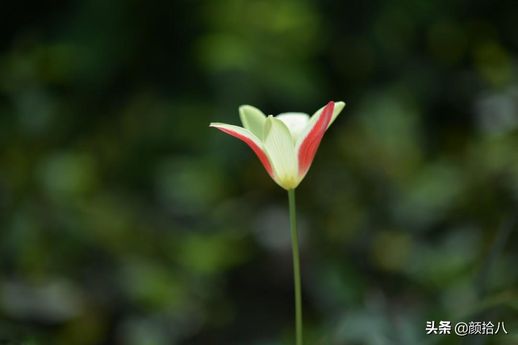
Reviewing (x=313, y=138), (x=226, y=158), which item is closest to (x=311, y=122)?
(x=313, y=138)

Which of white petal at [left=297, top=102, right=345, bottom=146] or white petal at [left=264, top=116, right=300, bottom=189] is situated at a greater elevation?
white petal at [left=297, top=102, right=345, bottom=146]

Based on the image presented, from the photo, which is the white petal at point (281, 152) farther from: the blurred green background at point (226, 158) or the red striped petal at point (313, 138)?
the blurred green background at point (226, 158)

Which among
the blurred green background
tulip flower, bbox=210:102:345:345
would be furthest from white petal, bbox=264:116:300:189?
the blurred green background

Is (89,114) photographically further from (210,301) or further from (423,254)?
(423,254)

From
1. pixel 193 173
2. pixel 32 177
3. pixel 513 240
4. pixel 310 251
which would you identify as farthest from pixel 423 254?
pixel 32 177

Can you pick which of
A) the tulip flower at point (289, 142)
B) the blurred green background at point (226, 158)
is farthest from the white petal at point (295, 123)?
the blurred green background at point (226, 158)

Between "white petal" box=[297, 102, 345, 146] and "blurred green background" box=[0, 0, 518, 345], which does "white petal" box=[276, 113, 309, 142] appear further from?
"blurred green background" box=[0, 0, 518, 345]

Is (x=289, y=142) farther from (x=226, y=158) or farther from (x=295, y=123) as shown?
(x=226, y=158)
